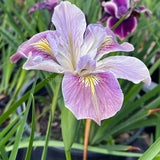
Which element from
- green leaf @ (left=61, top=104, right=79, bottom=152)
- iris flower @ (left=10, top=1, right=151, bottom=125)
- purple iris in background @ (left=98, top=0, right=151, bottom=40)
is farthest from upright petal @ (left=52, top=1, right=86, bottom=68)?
purple iris in background @ (left=98, top=0, right=151, bottom=40)

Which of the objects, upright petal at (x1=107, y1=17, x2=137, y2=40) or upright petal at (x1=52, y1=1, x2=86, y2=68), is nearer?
upright petal at (x1=52, y1=1, x2=86, y2=68)

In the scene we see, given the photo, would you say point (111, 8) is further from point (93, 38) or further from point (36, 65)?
point (36, 65)

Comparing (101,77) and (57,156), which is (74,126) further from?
(57,156)

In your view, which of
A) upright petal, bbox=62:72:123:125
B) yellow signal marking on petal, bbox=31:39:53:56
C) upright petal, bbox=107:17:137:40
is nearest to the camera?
upright petal, bbox=62:72:123:125

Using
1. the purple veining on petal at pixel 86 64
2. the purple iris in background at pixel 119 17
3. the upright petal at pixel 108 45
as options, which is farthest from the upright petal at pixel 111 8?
the purple veining on petal at pixel 86 64

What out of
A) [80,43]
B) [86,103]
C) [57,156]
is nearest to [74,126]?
[86,103]

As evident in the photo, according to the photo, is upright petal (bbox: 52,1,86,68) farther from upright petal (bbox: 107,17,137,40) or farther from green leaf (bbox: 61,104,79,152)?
upright petal (bbox: 107,17,137,40)

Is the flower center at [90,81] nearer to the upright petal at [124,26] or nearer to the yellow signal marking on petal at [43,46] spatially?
the yellow signal marking on petal at [43,46]
